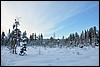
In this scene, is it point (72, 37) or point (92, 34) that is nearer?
point (92, 34)

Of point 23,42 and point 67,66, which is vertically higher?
point 23,42

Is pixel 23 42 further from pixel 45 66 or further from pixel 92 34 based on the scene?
pixel 92 34

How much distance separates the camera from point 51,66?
540 inches

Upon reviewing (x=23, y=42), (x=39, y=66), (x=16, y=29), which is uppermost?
(x=16, y=29)

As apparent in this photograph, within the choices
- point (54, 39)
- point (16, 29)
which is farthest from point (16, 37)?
point (54, 39)

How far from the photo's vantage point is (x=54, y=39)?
340 feet

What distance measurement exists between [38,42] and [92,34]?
41063mm

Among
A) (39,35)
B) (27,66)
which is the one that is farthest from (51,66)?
(39,35)

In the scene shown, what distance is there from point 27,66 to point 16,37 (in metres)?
17.7

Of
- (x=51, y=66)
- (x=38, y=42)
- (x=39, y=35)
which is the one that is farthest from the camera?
(x=39, y=35)

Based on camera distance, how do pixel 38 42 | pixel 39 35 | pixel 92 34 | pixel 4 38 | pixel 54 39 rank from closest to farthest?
pixel 92 34 → pixel 4 38 → pixel 54 39 → pixel 38 42 → pixel 39 35

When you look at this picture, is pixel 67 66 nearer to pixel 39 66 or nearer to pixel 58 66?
pixel 58 66

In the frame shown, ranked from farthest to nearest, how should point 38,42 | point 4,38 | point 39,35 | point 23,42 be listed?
point 39,35 < point 38,42 < point 4,38 < point 23,42

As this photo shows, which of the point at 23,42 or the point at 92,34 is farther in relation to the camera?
the point at 92,34
